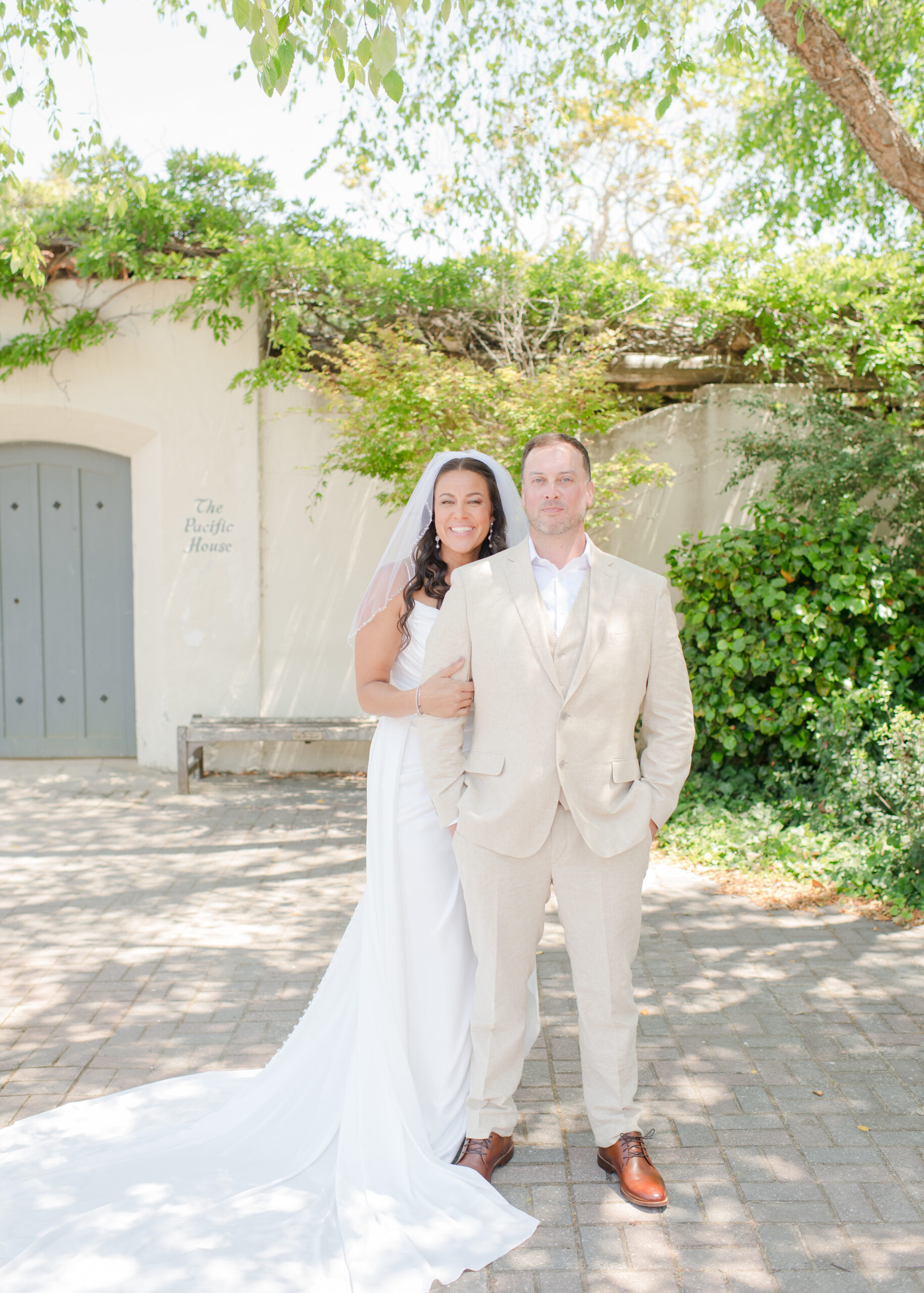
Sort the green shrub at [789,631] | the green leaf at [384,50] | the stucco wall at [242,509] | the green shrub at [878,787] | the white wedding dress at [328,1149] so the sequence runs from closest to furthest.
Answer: the white wedding dress at [328,1149]
the green leaf at [384,50]
the green shrub at [878,787]
the green shrub at [789,631]
the stucco wall at [242,509]

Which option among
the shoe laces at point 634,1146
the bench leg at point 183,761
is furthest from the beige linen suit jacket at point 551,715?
the bench leg at point 183,761

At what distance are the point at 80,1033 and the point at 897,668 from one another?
16.8 ft

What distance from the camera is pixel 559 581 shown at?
9.73 ft

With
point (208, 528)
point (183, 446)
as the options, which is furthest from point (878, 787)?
point (183, 446)

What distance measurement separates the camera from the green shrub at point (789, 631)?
6512 millimetres

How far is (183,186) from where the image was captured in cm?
777

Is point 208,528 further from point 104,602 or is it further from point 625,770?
point 625,770

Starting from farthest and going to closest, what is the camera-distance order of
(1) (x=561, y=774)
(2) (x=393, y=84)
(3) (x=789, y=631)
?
1. (3) (x=789, y=631)
2. (2) (x=393, y=84)
3. (1) (x=561, y=774)

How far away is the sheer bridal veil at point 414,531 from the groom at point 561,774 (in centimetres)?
39

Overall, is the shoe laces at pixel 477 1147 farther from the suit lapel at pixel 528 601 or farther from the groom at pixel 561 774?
the suit lapel at pixel 528 601

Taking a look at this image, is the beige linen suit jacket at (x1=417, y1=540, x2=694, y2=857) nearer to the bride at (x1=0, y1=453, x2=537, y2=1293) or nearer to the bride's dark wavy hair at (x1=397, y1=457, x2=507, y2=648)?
the bride at (x1=0, y1=453, x2=537, y2=1293)

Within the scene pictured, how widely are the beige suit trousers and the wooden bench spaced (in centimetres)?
471

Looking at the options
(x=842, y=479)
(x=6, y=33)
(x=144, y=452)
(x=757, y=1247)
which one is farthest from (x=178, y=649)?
(x=757, y=1247)

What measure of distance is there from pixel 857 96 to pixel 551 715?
4160mm
